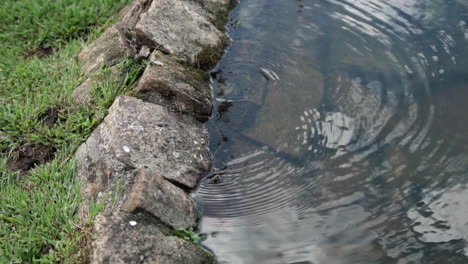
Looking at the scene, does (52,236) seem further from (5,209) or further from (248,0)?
(248,0)

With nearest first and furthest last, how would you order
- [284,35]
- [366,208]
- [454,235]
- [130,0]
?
[454,235], [366,208], [284,35], [130,0]

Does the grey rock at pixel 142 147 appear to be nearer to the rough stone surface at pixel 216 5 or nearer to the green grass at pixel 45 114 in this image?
the green grass at pixel 45 114

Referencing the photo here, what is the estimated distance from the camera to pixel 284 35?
5.07 m

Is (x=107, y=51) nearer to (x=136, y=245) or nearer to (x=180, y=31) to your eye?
(x=180, y=31)

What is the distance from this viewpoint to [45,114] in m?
4.17

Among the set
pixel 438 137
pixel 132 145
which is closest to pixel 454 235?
pixel 438 137

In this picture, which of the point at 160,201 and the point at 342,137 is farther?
the point at 342,137

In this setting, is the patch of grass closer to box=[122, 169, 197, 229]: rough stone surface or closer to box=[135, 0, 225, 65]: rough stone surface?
box=[122, 169, 197, 229]: rough stone surface

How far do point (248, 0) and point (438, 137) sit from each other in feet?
8.57

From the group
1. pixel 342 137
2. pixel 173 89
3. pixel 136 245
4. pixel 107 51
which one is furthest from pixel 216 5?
pixel 136 245

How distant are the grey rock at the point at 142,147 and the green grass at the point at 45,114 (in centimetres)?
16

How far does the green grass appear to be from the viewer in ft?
10.5

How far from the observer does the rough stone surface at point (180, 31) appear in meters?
4.58

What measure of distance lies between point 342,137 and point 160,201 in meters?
1.36
